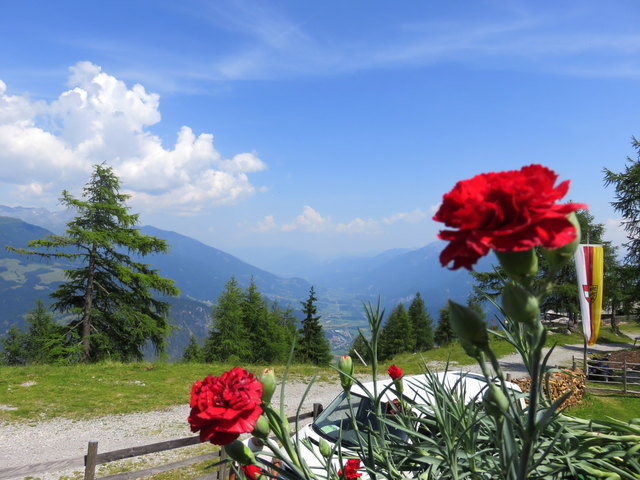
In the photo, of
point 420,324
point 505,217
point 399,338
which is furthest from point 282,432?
point 420,324

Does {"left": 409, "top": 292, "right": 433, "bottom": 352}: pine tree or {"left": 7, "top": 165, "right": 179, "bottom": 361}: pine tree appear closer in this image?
{"left": 7, "top": 165, "right": 179, "bottom": 361}: pine tree

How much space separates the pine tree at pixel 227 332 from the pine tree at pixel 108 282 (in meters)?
9.21

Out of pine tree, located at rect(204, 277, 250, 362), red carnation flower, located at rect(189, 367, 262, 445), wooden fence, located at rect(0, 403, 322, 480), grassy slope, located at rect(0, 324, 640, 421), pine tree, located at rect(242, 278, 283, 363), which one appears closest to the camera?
Result: red carnation flower, located at rect(189, 367, 262, 445)

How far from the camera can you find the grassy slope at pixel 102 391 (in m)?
10.6

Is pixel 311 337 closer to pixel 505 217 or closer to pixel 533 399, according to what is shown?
pixel 533 399

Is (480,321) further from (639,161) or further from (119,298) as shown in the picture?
(639,161)

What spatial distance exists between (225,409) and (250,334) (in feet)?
109

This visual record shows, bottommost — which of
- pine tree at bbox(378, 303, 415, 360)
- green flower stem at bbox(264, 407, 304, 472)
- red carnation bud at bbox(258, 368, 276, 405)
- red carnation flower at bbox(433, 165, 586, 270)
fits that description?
pine tree at bbox(378, 303, 415, 360)

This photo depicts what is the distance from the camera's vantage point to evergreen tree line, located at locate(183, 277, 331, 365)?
30312 mm

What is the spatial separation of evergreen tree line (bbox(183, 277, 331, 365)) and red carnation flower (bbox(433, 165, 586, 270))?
27697 mm

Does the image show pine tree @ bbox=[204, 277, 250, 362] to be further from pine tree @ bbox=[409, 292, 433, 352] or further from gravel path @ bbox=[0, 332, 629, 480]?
pine tree @ bbox=[409, 292, 433, 352]

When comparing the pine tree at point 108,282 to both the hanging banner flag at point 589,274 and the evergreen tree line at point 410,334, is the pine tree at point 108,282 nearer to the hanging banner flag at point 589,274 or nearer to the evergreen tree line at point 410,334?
the hanging banner flag at point 589,274

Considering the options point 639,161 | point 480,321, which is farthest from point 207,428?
point 639,161

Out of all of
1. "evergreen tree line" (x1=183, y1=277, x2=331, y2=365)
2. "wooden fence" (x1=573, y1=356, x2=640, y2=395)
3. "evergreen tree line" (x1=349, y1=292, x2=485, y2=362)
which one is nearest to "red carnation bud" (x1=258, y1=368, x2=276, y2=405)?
"wooden fence" (x1=573, y1=356, x2=640, y2=395)
